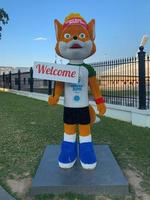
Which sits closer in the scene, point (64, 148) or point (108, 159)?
point (64, 148)

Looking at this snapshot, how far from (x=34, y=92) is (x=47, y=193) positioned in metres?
16.0

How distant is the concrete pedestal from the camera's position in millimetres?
4359

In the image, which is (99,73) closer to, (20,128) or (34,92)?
(20,128)

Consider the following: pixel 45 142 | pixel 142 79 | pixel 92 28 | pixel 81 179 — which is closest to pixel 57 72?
pixel 92 28

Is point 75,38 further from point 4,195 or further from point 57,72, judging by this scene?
point 4,195

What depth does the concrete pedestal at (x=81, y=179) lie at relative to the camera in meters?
4.36

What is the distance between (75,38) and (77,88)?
2.45ft

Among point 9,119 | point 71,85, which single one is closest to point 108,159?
point 71,85

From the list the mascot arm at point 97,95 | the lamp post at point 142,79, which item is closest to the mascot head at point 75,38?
the mascot arm at point 97,95

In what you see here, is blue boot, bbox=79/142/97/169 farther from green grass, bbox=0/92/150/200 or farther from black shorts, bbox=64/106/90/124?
green grass, bbox=0/92/150/200

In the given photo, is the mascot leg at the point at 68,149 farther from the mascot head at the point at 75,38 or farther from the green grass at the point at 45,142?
the mascot head at the point at 75,38

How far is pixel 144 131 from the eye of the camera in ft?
27.0

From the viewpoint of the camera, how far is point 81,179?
4.59 m

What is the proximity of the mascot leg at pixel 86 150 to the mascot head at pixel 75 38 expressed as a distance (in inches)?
44.1
